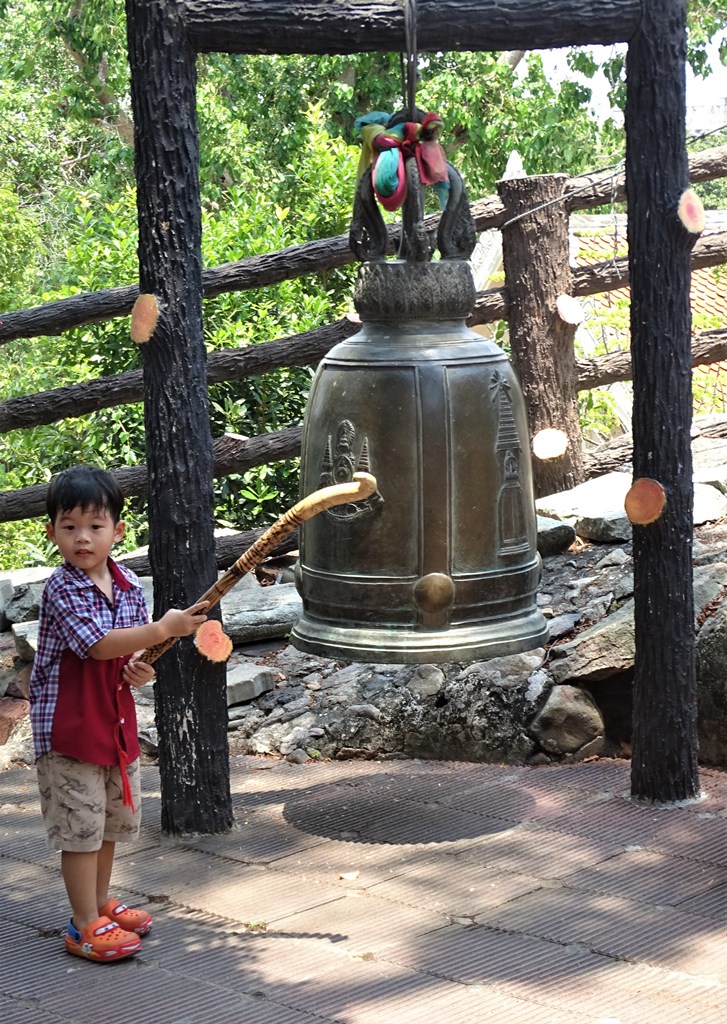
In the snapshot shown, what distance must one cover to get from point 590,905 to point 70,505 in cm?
171

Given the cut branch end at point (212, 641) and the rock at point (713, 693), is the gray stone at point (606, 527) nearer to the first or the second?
the rock at point (713, 693)

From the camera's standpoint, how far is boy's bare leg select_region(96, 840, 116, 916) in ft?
11.1

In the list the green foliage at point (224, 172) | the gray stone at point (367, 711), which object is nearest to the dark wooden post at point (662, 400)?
the gray stone at point (367, 711)

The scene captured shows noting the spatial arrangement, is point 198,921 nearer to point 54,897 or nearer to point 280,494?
point 54,897

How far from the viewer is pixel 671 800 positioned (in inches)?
166

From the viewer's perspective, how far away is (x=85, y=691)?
10.8 feet

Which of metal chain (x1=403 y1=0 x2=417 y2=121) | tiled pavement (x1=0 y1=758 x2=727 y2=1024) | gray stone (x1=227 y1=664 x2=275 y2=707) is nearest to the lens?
tiled pavement (x1=0 y1=758 x2=727 y2=1024)

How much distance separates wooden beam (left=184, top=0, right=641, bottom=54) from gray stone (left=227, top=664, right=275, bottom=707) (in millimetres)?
2408

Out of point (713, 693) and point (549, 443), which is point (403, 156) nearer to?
point (713, 693)

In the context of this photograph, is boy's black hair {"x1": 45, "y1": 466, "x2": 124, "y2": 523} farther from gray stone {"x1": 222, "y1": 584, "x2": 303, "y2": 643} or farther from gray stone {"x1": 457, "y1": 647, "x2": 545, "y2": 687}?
gray stone {"x1": 222, "y1": 584, "x2": 303, "y2": 643}

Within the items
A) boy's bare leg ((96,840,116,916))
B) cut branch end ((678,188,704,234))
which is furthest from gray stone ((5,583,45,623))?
cut branch end ((678,188,704,234))

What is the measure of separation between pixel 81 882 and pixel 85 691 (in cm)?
48

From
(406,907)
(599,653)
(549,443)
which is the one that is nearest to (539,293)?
(549,443)

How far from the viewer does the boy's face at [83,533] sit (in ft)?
10.5
